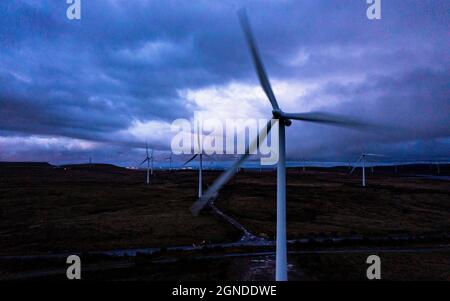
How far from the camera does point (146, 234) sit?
55.6 metres

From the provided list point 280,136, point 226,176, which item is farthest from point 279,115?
point 226,176

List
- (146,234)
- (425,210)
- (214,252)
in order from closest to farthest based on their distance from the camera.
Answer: (214,252), (146,234), (425,210)

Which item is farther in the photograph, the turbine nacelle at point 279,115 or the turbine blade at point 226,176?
the turbine nacelle at point 279,115

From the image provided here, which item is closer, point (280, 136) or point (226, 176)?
point (226, 176)

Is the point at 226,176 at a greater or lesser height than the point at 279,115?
lesser

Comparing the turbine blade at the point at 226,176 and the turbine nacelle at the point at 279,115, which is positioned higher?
the turbine nacelle at the point at 279,115

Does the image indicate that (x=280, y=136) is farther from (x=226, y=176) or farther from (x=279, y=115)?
(x=226, y=176)

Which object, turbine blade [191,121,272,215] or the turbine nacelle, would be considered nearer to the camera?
turbine blade [191,121,272,215]

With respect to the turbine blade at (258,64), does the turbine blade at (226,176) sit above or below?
below

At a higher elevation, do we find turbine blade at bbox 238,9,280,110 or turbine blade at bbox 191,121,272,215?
turbine blade at bbox 238,9,280,110

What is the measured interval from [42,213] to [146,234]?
35.1 m
